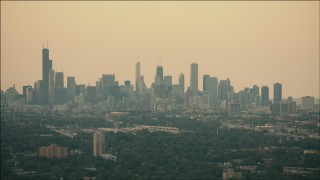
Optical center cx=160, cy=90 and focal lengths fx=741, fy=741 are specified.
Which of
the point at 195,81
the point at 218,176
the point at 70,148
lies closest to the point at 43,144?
the point at 70,148

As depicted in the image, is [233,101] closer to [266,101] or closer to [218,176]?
[266,101]

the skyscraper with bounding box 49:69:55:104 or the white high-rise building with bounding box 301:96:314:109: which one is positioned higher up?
the skyscraper with bounding box 49:69:55:104

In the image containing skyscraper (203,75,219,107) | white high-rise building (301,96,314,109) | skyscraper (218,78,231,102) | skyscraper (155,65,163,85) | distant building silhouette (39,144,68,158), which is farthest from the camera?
skyscraper (155,65,163,85)

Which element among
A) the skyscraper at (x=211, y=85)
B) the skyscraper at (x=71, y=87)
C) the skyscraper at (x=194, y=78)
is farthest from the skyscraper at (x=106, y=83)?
the skyscraper at (x=211, y=85)

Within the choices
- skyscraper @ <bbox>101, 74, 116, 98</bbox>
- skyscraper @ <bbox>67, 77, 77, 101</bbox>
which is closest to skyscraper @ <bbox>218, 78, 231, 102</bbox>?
skyscraper @ <bbox>101, 74, 116, 98</bbox>

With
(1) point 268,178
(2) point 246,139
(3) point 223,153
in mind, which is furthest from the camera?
(2) point 246,139

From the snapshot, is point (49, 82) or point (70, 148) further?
point (49, 82)

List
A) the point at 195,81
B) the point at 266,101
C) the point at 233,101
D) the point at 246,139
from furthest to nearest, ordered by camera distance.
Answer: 1. the point at 195,81
2. the point at 266,101
3. the point at 233,101
4. the point at 246,139

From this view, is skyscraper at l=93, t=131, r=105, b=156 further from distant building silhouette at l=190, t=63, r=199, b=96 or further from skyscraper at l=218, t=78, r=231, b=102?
distant building silhouette at l=190, t=63, r=199, b=96
